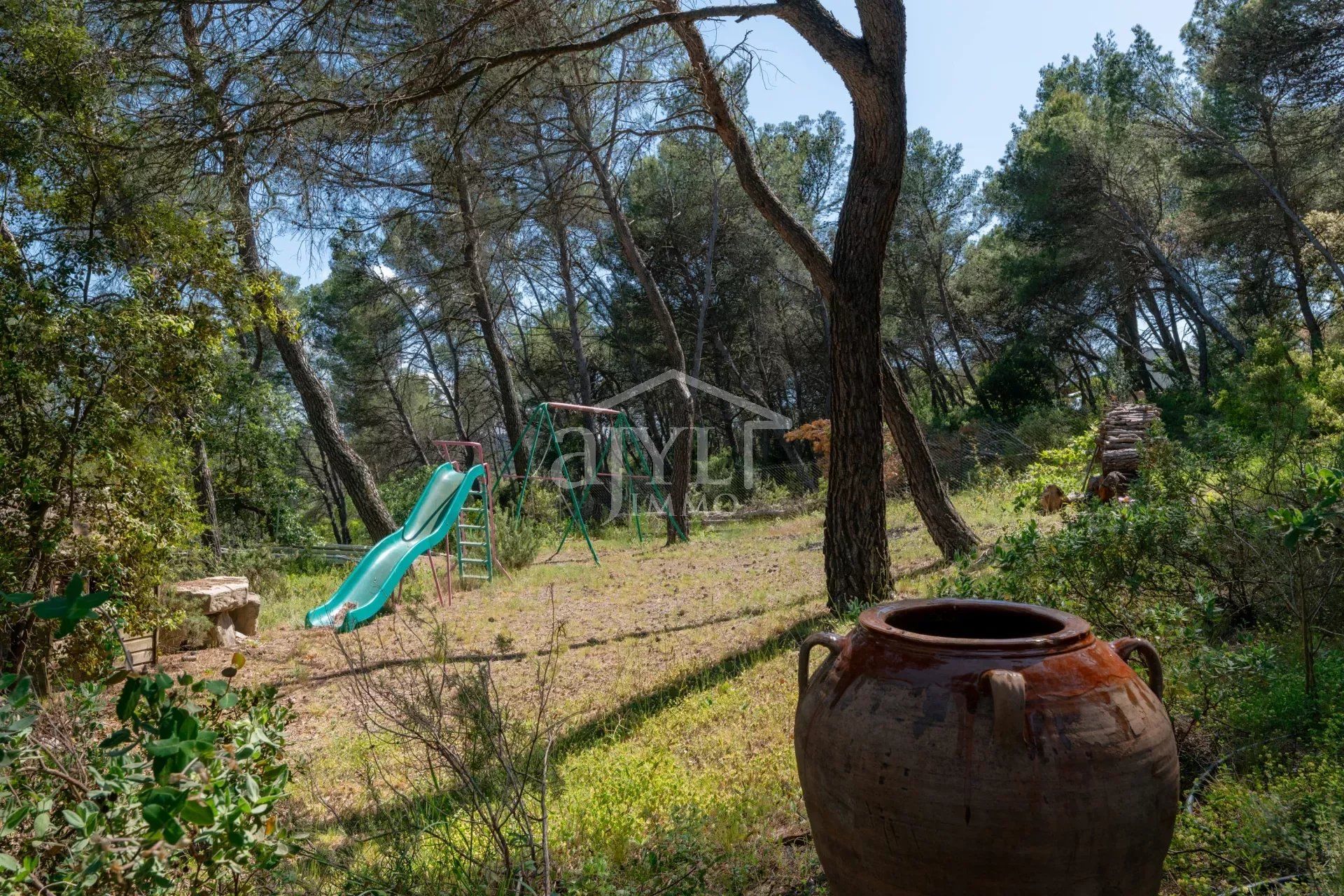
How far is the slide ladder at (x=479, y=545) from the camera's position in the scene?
9.33 meters

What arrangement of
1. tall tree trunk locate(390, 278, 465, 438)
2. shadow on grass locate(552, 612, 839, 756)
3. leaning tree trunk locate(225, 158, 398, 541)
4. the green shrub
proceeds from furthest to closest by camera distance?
tall tree trunk locate(390, 278, 465, 438), the green shrub, leaning tree trunk locate(225, 158, 398, 541), shadow on grass locate(552, 612, 839, 756)

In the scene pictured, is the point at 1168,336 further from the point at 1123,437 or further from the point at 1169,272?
the point at 1123,437

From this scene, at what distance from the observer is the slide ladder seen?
9.33 m

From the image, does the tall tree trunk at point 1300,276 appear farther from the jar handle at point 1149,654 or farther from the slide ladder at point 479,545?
the jar handle at point 1149,654

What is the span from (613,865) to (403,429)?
24.5 metres

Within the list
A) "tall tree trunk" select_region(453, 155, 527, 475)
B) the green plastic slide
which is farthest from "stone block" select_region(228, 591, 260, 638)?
"tall tree trunk" select_region(453, 155, 527, 475)

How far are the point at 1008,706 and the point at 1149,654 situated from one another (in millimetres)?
582

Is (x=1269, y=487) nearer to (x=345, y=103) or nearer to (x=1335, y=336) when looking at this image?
(x=345, y=103)

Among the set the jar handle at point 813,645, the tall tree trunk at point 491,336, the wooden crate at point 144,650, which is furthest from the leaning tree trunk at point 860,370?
the tall tree trunk at point 491,336

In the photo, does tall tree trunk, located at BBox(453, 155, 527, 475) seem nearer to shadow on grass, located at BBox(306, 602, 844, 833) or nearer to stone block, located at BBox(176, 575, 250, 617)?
stone block, located at BBox(176, 575, 250, 617)

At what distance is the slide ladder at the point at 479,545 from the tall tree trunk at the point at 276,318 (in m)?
0.91

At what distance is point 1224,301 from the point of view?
20.4 meters

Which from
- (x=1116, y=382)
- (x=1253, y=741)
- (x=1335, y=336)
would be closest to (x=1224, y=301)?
(x=1116, y=382)

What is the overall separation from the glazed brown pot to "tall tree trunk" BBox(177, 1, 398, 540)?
14.2 ft
